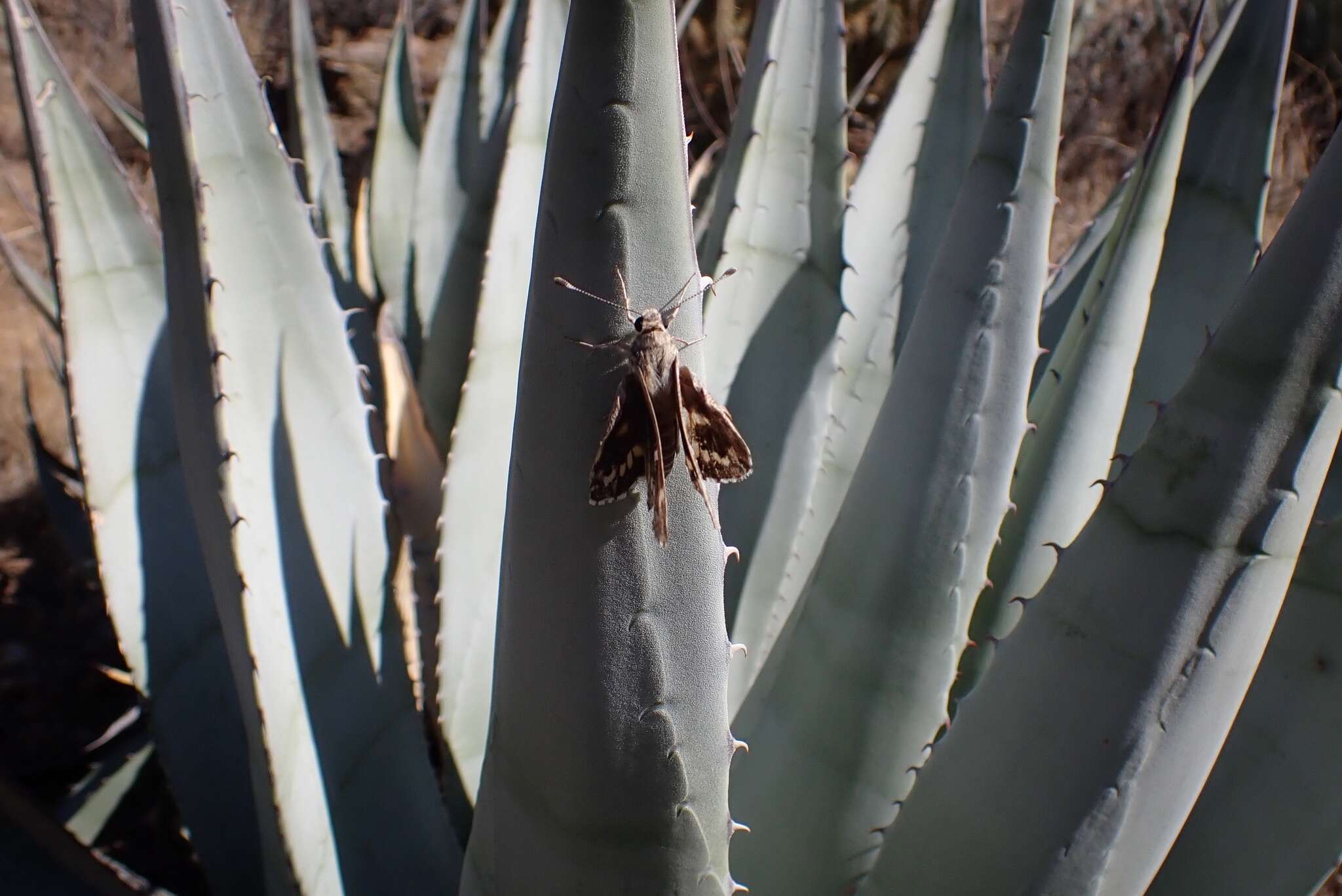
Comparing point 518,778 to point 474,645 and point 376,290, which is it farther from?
point 376,290

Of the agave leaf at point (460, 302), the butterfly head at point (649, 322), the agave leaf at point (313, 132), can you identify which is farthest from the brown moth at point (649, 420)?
the agave leaf at point (313, 132)

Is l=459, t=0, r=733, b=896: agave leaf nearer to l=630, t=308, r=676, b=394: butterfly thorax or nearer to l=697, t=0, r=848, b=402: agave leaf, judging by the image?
l=630, t=308, r=676, b=394: butterfly thorax

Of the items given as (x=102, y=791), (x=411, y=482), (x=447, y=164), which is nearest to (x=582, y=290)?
(x=411, y=482)

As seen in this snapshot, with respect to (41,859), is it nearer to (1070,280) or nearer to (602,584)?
(602,584)

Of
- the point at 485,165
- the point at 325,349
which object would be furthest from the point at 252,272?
the point at 485,165

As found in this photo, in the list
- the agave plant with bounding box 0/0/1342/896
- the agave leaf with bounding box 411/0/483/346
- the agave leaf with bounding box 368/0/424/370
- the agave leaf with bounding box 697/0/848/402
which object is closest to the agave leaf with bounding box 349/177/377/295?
the agave leaf with bounding box 368/0/424/370

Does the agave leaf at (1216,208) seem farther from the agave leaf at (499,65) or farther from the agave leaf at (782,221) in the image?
the agave leaf at (499,65)

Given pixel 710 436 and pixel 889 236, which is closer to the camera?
pixel 710 436
